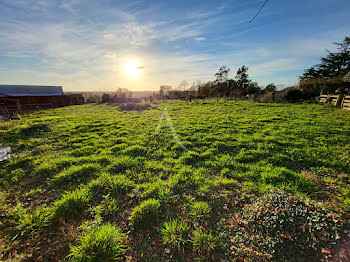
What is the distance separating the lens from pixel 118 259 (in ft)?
7.38

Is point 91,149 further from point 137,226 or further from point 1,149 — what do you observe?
point 137,226

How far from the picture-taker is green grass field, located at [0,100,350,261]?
2383 mm

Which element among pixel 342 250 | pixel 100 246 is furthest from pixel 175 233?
pixel 342 250

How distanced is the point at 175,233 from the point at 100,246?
4.52ft

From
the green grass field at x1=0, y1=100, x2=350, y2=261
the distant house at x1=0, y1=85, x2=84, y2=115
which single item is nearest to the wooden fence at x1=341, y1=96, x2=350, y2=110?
the green grass field at x1=0, y1=100, x2=350, y2=261

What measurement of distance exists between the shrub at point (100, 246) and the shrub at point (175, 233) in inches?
31.6

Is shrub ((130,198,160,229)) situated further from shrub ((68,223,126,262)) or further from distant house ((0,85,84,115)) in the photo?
distant house ((0,85,84,115))

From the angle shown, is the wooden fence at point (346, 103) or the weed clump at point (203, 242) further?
the wooden fence at point (346, 103)

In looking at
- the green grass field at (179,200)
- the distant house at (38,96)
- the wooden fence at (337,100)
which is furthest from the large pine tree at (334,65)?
the distant house at (38,96)

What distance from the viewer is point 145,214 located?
3029mm

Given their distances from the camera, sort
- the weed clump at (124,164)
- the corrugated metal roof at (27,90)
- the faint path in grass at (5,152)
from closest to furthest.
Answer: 1. the weed clump at (124,164)
2. the faint path in grass at (5,152)
3. the corrugated metal roof at (27,90)

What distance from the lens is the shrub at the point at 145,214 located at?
9.51 ft

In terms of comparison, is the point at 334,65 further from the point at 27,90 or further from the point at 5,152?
the point at 27,90

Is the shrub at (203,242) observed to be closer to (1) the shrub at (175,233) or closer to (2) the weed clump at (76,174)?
(1) the shrub at (175,233)
